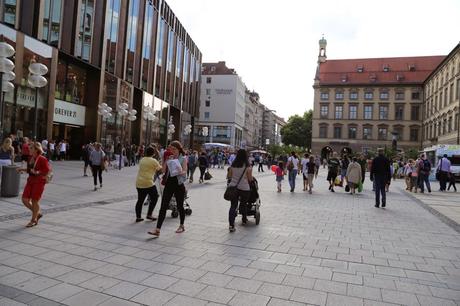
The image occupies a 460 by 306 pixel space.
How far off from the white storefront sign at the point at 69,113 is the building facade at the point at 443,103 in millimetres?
40550

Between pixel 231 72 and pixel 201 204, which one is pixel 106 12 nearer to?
pixel 201 204

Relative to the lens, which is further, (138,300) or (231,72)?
(231,72)

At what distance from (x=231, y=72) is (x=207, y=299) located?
3652 inches

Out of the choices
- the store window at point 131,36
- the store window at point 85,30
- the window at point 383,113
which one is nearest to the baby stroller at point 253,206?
the store window at point 85,30

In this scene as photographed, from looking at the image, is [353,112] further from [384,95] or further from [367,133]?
[384,95]

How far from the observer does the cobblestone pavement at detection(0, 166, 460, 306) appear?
14.4ft

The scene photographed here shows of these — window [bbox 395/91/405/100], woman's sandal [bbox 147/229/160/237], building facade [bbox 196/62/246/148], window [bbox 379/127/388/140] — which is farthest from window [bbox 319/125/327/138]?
woman's sandal [bbox 147/229/160/237]

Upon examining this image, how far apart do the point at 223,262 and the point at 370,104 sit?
75600 millimetres

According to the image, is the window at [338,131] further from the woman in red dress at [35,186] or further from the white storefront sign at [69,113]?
the woman in red dress at [35,186]

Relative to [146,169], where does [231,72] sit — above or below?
above

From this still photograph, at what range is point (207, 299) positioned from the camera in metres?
4.23

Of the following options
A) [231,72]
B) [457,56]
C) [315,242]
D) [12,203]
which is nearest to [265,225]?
[315,242]

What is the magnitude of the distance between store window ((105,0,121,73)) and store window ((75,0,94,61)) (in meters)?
1.92

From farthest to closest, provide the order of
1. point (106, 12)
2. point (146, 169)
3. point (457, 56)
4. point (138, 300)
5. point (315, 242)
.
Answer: point (457, 56) → point (106, 12) → point (146, 169) → point (315, 242) → point (138, 300)
